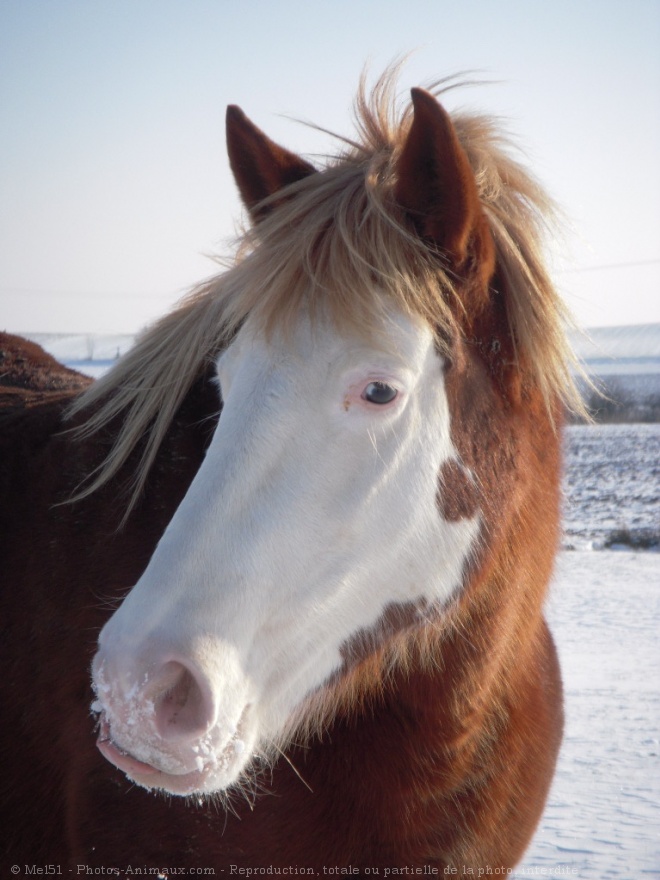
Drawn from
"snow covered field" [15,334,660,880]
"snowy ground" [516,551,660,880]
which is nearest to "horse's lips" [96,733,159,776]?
"snow covered field" [15,334,660,880]

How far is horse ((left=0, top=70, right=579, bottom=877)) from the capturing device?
4.84ft

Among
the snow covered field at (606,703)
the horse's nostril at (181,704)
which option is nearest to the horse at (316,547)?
the horse's nostril at (181,704)

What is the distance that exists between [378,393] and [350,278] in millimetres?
279

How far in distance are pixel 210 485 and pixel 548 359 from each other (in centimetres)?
94

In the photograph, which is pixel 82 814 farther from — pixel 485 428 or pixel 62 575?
pixel 485 428

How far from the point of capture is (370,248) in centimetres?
172

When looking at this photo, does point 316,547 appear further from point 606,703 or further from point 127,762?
point 606,703

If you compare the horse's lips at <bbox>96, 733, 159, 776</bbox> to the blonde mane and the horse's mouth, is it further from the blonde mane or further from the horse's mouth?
the blonde mane

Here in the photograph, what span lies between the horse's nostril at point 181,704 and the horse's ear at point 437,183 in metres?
1.11

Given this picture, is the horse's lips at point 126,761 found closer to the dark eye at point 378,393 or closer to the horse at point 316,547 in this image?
the horse at point 316,547

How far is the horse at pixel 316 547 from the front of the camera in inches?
58.1

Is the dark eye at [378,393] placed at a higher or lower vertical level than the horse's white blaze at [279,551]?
higher

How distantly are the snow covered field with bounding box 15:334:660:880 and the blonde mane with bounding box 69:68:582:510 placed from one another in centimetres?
70

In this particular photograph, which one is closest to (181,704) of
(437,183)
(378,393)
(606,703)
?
(378,393)
